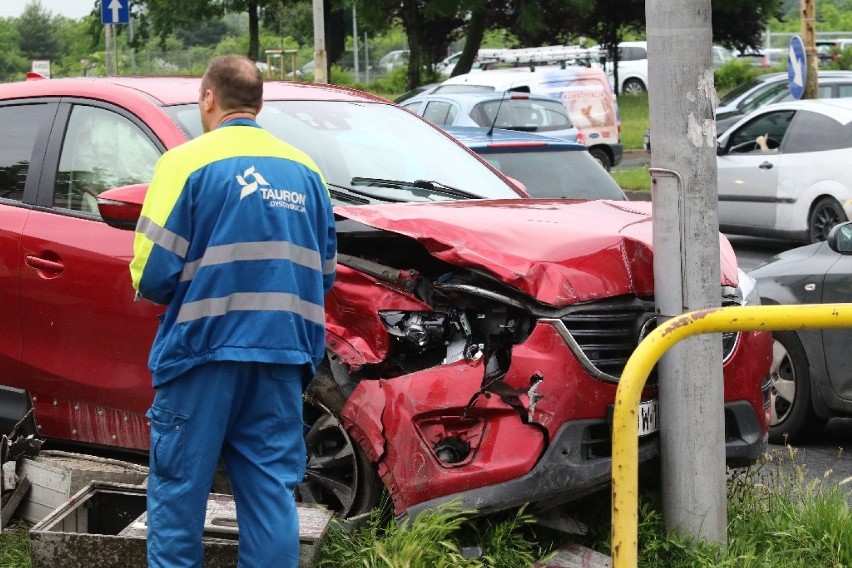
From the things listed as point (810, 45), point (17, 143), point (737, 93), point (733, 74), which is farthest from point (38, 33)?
point (17, 143)

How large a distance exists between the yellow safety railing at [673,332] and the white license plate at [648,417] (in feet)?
3.11

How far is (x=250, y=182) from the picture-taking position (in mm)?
3766

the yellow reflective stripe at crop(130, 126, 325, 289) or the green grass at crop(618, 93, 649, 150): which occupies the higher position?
the yellow reflective stripe at crop(130, 126, 325, 289)

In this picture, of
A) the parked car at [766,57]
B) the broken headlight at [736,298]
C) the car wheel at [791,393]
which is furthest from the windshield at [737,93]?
the parked car at [766,57]

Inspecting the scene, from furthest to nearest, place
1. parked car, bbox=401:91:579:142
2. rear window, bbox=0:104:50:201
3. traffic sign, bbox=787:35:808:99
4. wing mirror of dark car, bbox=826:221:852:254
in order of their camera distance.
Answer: traffic sign, bbox=787:35:808:99 < parked car, bbox=401:91:579:142 < wing mirror of dark car, bbox=826:221:852:254 < rear window, bbox=0:104:50:201

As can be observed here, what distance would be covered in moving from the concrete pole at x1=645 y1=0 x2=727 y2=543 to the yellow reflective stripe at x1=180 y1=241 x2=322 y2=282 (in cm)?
137

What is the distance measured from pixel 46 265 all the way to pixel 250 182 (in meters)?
1.89

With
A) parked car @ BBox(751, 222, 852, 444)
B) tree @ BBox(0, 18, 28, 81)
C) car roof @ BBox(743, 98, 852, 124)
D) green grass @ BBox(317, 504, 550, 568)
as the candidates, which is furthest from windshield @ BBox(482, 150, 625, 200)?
tree @ BBox(0, 18, 28, 81)

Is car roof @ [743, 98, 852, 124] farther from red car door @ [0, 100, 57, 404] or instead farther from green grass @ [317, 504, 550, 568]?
green grass @ [317, 504, 550, 568]

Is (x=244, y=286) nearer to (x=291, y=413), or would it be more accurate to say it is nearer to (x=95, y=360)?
(x=291, y=413)

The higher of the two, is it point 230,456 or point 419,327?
point 419,327

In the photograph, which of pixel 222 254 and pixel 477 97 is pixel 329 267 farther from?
pixel 477 97

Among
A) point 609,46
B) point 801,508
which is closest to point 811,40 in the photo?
point 801,508

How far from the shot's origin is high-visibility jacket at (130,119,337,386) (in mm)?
3730
